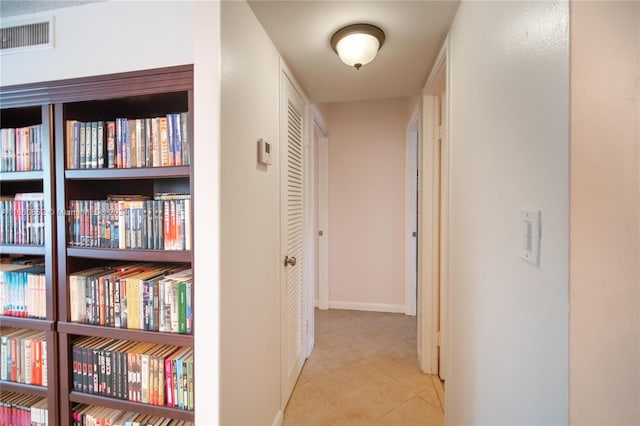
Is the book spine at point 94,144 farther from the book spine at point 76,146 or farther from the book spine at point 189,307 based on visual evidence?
the book spine at point 189,307

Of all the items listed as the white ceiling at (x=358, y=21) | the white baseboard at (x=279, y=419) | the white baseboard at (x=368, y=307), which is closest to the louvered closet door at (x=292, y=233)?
the white baseboard at (x=279, y=419)

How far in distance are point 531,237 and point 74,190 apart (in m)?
1.71

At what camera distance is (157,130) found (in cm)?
115

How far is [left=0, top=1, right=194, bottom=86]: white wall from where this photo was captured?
109 cm

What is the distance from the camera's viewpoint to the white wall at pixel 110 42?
109cm

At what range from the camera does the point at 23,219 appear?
1289 mm

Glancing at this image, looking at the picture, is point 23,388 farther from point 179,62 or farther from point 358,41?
point 358,41

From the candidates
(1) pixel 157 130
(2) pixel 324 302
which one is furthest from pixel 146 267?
(2) pixel 324 302

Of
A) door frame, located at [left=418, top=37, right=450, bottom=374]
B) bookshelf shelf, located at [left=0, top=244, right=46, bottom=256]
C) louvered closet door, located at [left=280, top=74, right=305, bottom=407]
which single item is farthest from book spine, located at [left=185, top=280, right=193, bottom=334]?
door frame, located at [left=418, top=37, right=450, bottom=374]

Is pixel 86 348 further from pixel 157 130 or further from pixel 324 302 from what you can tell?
pixel 324 302

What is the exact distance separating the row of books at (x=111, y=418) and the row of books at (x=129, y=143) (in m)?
1.09

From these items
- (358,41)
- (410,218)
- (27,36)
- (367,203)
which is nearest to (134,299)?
(27,36)

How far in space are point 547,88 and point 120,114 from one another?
178cm

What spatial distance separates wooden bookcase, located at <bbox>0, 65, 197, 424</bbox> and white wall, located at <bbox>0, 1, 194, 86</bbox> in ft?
0.16
